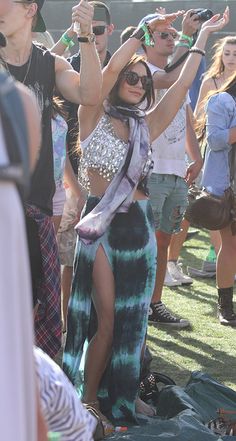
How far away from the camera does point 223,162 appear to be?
21.2 feet

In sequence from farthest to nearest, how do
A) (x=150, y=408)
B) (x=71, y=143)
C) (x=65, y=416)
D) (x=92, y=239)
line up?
(x=71, y=143)
(x=150, y=408)
(x=92, y=239)
(x=65, y=416)

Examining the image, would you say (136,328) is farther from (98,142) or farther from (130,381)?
(98,142)

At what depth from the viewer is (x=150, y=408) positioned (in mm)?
4625

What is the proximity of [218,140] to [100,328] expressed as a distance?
2288 millimetres

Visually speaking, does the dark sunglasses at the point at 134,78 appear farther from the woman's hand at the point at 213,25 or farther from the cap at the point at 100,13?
the cap at the point at 100,13

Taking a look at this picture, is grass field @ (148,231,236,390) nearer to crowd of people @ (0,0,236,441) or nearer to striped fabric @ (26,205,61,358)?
crowd of people @ (0,0,236,441)

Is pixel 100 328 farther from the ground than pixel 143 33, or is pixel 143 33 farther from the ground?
pixel 143 33

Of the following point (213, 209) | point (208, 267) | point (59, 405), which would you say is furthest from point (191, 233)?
point (59, 405)

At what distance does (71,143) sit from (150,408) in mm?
1893

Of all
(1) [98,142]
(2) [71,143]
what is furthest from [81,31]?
(2) [71,143]

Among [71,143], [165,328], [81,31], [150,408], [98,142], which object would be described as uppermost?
[81,31]

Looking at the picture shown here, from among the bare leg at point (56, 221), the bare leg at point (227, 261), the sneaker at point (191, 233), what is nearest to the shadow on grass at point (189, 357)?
the bare leg at point (227, 261)

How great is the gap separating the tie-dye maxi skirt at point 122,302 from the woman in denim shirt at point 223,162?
6.45 feet

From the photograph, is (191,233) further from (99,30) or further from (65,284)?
(65,284)
